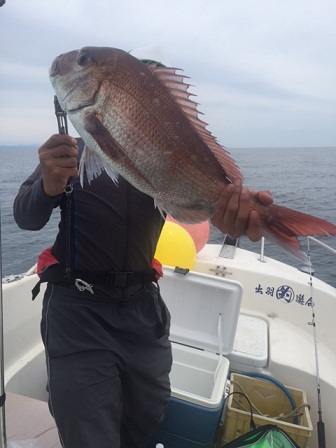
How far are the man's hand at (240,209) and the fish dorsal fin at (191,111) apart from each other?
80 millimetres

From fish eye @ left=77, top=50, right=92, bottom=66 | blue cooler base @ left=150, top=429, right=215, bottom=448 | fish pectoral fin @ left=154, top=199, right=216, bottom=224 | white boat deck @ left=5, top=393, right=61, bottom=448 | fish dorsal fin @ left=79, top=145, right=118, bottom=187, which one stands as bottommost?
blue cooler base @ left=150, top=429, right=215, bottom=448

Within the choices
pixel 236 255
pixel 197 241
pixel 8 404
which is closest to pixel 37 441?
pixel 8 404

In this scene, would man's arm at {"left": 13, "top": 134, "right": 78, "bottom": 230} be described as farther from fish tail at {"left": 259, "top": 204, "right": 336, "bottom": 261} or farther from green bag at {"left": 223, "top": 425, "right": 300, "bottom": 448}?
green bag at {"left": 223, "top": 425, "right": 300, "bottom": 448}

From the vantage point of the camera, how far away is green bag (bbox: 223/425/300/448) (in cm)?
236

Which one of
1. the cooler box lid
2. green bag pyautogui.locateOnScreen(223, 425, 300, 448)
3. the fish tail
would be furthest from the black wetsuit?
the cooler box lid

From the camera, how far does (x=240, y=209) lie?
5.17 ft

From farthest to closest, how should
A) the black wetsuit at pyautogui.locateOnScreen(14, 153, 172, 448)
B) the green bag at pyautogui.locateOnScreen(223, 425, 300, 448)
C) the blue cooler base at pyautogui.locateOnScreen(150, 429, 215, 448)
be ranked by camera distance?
the blue cooler base at pyautogui.locateOnScreen(150, 429, 215, 448) → the green bag at pyautogui.locateOnScreen(223, 425, 300, 448) → the black wetsuit at pyautogui.locateOnScreen(14, 153, 172, 448)

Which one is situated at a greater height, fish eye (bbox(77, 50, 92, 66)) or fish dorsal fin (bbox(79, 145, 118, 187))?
fish eye (bbox(77, 50, 92, 66))

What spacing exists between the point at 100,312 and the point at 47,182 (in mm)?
827

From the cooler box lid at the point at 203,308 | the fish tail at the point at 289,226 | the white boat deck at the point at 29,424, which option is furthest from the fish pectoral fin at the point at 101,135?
the cooler box lid at the point at 203,308

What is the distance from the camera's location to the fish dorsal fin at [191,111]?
1.55m

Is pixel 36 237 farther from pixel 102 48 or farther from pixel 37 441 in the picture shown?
pixel 102 48

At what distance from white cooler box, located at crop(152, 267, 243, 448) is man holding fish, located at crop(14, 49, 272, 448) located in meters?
0.62

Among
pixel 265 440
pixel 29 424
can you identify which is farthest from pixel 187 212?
pixel 29 424
